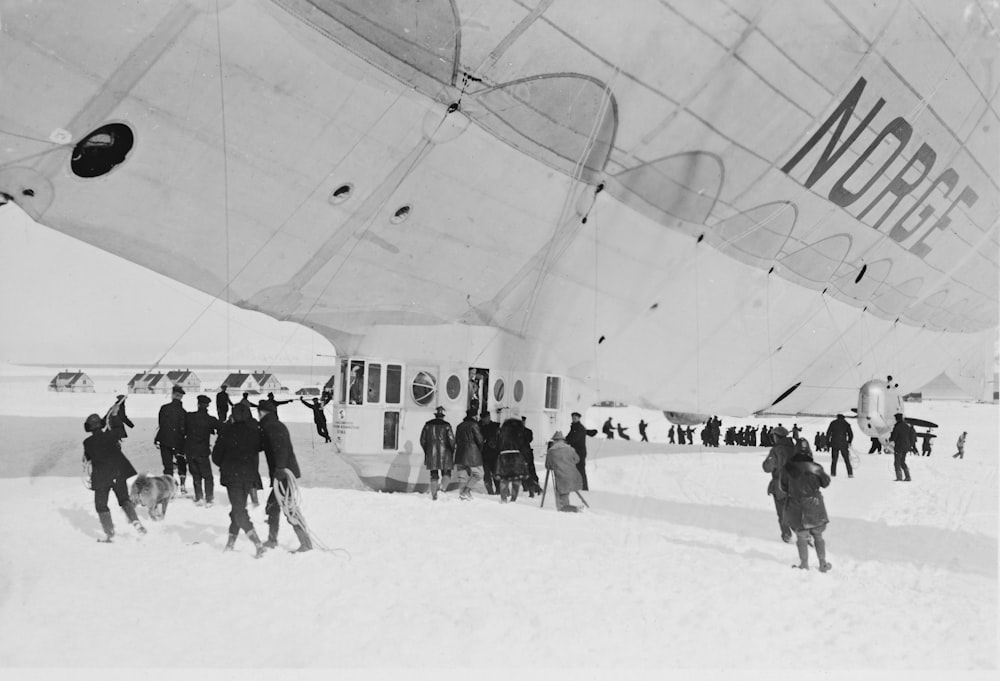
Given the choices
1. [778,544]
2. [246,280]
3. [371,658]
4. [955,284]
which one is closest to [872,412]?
[955,284]

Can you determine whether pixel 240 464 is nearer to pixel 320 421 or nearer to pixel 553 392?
pixel 320 421

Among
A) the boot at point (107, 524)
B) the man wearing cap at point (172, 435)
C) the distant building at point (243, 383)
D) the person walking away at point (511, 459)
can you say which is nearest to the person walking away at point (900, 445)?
the person walking away at point (511, 459)

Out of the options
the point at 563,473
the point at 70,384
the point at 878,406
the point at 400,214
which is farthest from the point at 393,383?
the point at 70,384

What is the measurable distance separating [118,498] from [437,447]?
179 inches

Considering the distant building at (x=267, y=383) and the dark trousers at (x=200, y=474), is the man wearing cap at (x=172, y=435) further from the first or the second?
the distant building at (x=267, y=383)

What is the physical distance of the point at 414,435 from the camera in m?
10.8

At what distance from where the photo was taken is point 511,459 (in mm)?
10391

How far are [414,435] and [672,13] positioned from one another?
22.0 ft

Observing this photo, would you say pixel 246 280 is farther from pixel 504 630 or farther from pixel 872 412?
pixel 872 412

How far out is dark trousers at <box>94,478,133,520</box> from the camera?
6.45 meters

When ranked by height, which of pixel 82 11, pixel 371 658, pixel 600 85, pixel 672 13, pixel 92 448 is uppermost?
pixel 672 13

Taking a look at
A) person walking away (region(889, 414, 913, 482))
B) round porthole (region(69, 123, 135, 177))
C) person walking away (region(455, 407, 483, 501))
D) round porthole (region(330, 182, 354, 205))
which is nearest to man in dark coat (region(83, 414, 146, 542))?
round porthole (region(69, 123, 135, 177))

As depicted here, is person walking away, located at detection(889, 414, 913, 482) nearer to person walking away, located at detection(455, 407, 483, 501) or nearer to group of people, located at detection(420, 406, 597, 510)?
group of people, located at detection(420, 406, 597, 510)

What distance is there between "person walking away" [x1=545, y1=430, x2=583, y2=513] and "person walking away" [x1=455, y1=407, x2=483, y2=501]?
4.47ft
